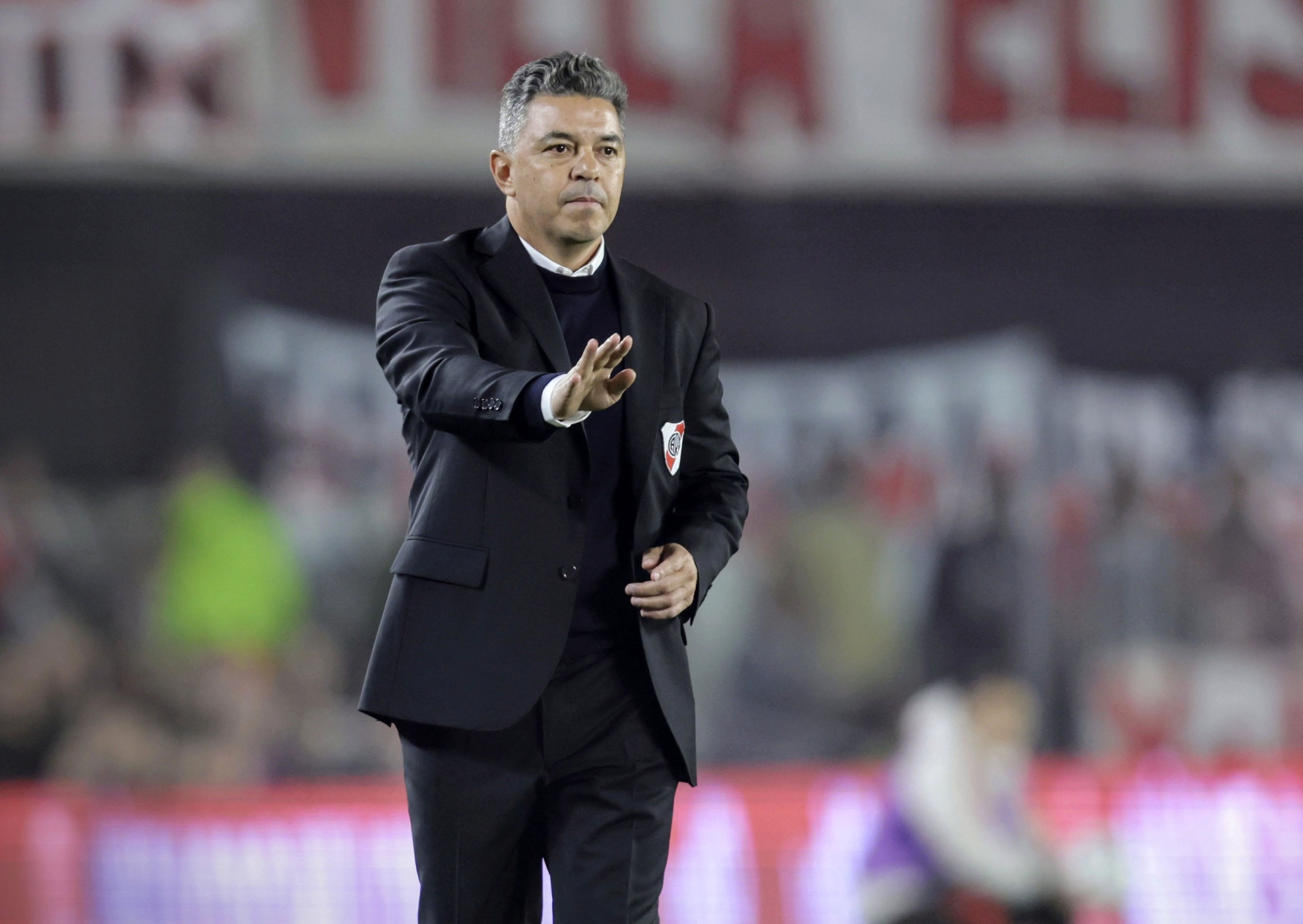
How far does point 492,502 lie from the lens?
206 centimetres

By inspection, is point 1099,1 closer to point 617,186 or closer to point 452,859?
point 617,186

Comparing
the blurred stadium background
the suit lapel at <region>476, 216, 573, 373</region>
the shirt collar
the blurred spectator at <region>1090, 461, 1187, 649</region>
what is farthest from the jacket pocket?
the blurred spectator at <region>1090, 461, 1187, 649</region>

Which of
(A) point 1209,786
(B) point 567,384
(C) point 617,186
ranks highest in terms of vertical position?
(C) point 617,186

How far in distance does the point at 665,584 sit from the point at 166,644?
15.5 ft

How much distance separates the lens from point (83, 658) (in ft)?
20.9

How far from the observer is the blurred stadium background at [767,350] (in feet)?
21.3

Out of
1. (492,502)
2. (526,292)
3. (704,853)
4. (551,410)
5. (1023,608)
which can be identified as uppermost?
(526,292)

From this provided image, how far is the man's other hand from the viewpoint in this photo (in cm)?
207

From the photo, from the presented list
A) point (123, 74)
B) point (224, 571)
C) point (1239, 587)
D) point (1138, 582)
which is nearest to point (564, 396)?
point (224, 571)

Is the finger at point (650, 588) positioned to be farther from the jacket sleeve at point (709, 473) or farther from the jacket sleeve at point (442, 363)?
the jacket sleeve at point (442, 363)

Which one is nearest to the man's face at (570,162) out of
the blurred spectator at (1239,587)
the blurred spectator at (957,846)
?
the blurred spectator at (957,846)

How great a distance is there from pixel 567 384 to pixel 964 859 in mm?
3406

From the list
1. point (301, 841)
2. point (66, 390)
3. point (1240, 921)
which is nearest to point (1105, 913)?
point (1240, 921)

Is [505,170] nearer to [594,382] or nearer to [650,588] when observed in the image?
[594,382]
